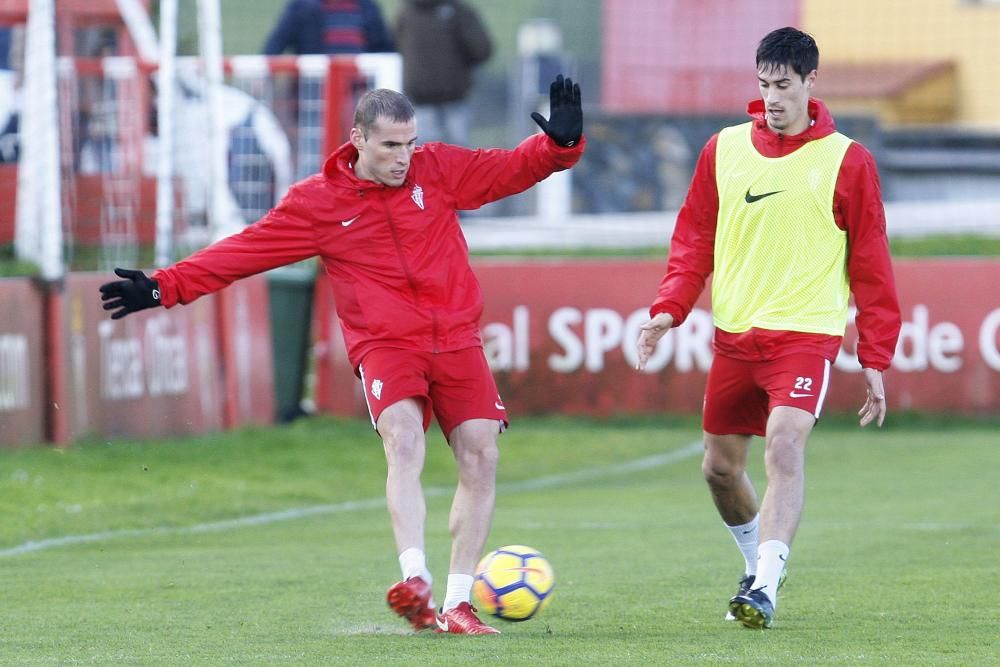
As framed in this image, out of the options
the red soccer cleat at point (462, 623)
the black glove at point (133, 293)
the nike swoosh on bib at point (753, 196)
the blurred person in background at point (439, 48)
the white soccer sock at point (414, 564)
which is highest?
the blurred person in background at point (439, 48)

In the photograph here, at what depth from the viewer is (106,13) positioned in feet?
62.8

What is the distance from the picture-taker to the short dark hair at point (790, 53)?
7.77 metres

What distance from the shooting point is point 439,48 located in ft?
67.9

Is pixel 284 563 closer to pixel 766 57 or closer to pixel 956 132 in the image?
pixel 766 57

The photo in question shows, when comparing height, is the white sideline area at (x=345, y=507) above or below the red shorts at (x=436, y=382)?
below

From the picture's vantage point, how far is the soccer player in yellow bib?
25.6 feet

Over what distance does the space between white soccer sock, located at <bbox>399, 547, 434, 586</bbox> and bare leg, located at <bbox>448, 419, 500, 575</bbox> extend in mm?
342

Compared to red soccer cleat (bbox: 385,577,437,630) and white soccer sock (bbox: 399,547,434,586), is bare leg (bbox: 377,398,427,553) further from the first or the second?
red soccer cleat (bbox: 385,577,437,630)

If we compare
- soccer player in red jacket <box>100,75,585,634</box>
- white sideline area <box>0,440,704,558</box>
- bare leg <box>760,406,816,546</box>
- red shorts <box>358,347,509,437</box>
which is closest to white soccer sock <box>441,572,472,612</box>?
soccer player in red jacket <box>100,75,585,634</box>

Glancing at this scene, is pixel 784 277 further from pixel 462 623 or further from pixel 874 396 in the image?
pixel 462 623

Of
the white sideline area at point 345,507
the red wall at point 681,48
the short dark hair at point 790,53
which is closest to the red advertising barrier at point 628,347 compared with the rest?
the white sideline area at point 345,507

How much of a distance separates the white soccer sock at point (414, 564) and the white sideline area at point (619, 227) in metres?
13.5

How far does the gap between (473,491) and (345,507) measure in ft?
18.1

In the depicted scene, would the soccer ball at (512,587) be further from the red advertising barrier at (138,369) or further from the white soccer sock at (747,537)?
the red advertising barrier at (138,369)
